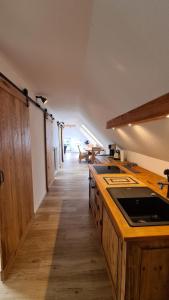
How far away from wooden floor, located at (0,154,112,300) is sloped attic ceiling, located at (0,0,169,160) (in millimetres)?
1581

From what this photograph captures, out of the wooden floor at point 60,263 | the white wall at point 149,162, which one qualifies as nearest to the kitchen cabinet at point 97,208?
the wooden floor at point 60,263

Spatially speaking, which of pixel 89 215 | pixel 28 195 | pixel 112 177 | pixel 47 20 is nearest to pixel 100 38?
pixel 47 20

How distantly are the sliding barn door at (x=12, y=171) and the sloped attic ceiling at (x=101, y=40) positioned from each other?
0.51 metres

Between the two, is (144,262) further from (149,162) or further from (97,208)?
(149,162)

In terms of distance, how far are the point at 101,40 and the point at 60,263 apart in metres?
2.24

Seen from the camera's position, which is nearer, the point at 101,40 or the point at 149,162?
the point at 101,40

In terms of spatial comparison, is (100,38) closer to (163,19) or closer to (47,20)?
(47,20)

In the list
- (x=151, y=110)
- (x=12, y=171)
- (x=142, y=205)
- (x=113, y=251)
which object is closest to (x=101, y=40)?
(x=151, y=110)

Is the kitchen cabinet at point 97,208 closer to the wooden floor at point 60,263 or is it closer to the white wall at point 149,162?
the wooden floor at point 60,263

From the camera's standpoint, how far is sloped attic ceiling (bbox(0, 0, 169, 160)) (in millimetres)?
855

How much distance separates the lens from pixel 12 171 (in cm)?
180

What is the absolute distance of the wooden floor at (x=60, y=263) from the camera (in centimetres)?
146

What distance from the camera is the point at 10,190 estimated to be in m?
1.74

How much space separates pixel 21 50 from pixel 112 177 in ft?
5.88
